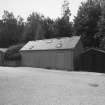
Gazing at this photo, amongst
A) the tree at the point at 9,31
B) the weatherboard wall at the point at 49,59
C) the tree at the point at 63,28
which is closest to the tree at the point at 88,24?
the tree at the point at 63,28

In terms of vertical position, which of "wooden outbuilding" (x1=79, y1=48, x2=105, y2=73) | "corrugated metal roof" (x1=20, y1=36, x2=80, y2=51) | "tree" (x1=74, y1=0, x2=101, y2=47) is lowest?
"wooden outbuilding" (x1=79, y1=48, x2=105, y2=73)

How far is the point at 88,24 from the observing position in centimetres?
3500

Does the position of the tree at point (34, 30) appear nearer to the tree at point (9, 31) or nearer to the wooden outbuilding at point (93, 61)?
the tree at point (9, 31)

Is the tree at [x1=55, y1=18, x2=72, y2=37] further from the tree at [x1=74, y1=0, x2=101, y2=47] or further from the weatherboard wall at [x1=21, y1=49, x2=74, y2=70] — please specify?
the weatherboard wall at [x1=21, y1=49, x2=74, y2=70]

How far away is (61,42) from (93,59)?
22.7 feet

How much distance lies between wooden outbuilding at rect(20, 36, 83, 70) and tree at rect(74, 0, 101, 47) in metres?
9.91

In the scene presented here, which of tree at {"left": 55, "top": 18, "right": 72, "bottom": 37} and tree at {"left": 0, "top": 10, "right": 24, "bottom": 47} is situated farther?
tree at {"left": 0, "top": 10, "right": 24, "bottom": 47}

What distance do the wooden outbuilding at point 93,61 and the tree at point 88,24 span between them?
13.5 m

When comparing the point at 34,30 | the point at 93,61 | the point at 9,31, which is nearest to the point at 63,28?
the point at 34,30

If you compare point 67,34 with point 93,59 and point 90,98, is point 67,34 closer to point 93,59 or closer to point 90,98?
point 93,59

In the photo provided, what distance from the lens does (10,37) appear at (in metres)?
50.2

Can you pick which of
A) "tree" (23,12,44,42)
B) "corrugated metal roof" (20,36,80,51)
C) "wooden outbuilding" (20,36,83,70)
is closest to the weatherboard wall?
"wooden outbuilding" (20,36,83,70)

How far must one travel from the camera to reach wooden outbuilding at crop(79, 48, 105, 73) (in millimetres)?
19453

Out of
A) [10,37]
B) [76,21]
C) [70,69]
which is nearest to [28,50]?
[70,69]
